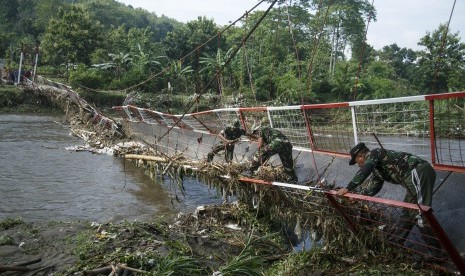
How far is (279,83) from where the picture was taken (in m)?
30.1

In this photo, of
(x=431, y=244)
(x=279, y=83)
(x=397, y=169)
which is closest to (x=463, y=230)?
(x=431, y=244)

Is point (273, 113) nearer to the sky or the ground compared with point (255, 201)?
nearer to the sky

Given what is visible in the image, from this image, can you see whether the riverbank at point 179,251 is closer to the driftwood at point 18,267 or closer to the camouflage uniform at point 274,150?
the driftwood at point 18,267

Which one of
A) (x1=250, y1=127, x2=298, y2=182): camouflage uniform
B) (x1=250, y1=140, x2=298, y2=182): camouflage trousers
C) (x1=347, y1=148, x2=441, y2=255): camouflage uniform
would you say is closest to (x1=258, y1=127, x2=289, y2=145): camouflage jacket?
(x1=250, y1=127, x2=298, y2=182): camouflage uniform

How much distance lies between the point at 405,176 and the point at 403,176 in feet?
0.09

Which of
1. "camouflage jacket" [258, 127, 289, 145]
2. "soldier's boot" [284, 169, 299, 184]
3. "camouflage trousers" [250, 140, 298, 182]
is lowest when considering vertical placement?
"soldier's boot" [284, 169, 299, 184]

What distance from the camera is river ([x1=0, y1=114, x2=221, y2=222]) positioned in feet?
25.7

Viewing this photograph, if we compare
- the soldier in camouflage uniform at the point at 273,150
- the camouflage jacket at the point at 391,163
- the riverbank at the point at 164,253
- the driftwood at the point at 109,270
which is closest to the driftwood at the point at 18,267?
the riverbank at the point at 164,253

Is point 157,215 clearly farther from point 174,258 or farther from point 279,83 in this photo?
point 279,83

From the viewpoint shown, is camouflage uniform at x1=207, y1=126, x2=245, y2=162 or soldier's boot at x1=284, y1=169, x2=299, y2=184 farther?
camouflage uniform at x1=207, y1=126, x2=245, y2=162

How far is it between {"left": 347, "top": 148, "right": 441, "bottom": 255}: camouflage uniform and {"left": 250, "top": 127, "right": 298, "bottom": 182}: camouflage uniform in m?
2.23

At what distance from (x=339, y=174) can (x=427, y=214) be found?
340cm

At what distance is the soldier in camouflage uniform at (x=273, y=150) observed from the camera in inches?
278

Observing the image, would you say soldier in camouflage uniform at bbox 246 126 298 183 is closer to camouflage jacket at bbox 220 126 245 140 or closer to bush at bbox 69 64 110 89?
camouflage jacket at bbox 220 126 245 140
